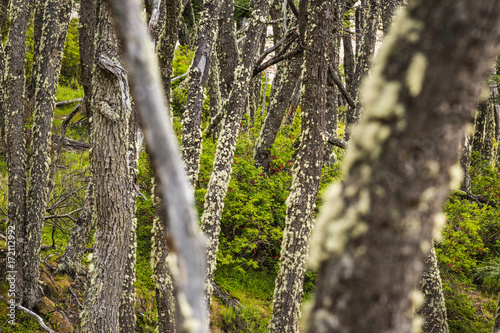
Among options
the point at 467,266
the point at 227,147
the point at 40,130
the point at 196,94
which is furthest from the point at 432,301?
the point at 40,130

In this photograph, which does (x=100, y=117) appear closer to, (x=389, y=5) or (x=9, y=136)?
(x=9, y=136)

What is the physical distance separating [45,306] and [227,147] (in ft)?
10.2

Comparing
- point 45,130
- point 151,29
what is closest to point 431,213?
point 151,29

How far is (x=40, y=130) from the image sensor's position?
4.47 m

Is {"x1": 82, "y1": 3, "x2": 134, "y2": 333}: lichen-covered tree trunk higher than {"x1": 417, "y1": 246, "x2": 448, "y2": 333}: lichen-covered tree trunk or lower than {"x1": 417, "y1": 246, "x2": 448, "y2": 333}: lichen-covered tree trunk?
higher

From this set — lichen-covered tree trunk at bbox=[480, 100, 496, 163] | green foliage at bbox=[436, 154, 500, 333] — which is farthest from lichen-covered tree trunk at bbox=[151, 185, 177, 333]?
lichen-covered tree trunk at bbox=[480, 100, 496, 163]

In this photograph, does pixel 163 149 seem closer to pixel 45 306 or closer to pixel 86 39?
pixel 86 39

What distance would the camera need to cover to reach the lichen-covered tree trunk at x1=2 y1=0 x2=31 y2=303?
4316mm

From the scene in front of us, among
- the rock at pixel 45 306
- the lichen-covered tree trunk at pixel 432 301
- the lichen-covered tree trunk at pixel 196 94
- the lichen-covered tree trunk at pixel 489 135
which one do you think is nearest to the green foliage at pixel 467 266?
the lichen-covered tree trunk at pixel 432 301

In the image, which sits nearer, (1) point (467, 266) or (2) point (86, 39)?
(2) point (86, 39)

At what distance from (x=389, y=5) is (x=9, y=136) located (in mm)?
5780

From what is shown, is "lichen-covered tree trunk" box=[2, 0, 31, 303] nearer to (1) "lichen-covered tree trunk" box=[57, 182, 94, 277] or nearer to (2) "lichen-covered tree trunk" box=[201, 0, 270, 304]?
(1) "lichen-covered tree trunk" box=[57, 182, 94, 277]

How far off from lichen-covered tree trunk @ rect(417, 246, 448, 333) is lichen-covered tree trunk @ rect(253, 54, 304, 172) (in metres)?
3.62

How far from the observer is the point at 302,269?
4273 millimetres
